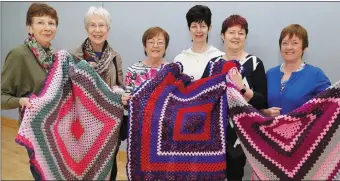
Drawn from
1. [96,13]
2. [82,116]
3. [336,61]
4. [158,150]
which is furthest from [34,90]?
[336,61]

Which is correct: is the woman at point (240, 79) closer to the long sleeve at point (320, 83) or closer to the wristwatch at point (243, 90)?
the wristwatch at point (243, 90)

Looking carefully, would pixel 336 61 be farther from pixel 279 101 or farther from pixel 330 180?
pixel 330 180

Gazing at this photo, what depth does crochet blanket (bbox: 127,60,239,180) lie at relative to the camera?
158 centimetres

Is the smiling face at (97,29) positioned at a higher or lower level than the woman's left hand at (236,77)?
higher

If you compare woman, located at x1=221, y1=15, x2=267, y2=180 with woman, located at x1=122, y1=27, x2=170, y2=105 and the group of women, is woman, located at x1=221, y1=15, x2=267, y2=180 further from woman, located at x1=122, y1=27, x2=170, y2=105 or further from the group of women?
woman, located at x1=122, y1=27, x2=170, y2=105

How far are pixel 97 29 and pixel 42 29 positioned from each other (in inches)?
10.3

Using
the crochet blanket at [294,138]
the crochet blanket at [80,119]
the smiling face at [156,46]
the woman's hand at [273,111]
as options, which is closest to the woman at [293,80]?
the woman's hand at [273,111]

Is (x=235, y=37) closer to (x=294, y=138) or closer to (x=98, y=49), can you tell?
(x=294, y=138)

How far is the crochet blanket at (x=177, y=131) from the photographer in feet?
5.17

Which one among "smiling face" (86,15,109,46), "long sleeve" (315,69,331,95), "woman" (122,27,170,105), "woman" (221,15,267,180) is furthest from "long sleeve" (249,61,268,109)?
"smiling face" (86,15,109,46)

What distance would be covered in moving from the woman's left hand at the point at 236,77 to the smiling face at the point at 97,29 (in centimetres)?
69

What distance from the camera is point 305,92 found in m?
1.66

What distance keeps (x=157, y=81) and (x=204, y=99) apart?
224mm

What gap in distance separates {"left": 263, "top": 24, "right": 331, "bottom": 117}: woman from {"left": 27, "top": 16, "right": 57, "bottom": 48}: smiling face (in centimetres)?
110
